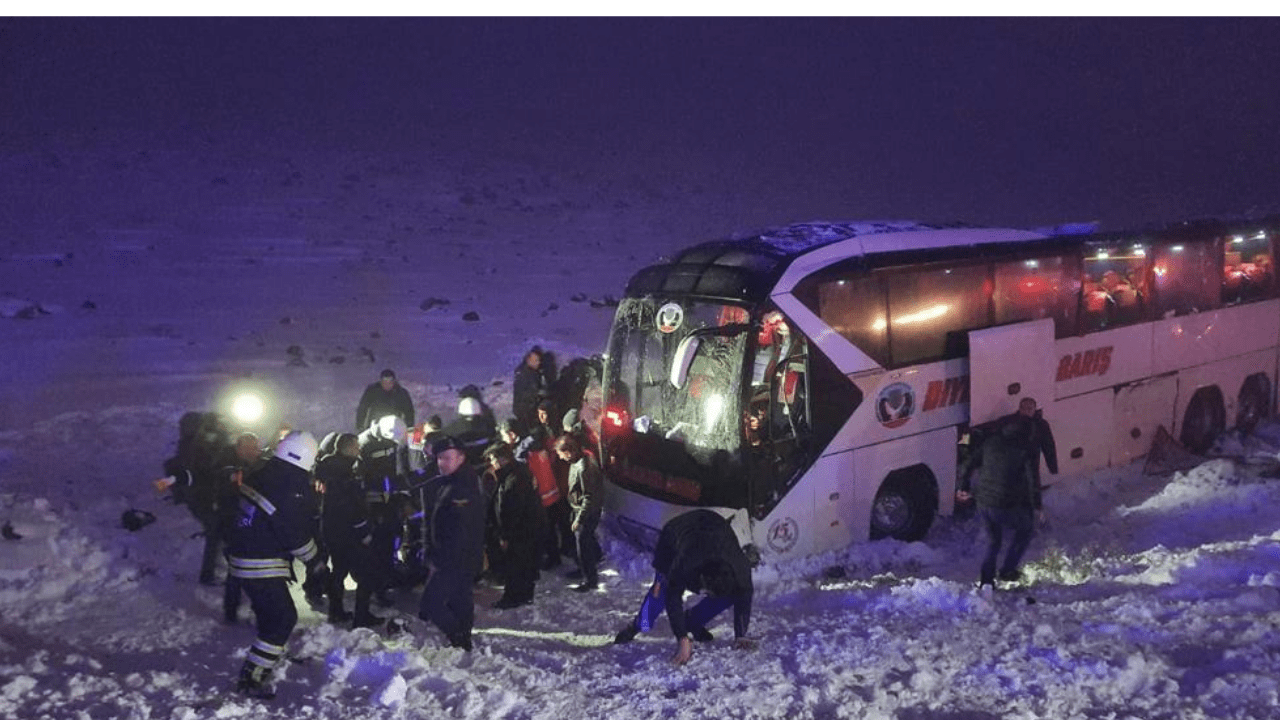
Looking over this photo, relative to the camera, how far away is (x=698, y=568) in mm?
7285

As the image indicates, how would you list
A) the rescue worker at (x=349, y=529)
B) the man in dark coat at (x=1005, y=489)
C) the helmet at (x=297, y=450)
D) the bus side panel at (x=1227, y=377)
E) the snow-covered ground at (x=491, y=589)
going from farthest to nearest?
the bus side panel at (x=1227, y=377), the man in dark coat at (x=1005, y=489), the rescue worker at (x=349, y=529), the helmet at (x=297, y=450), the snow-covered ground at (x=491, y=589)

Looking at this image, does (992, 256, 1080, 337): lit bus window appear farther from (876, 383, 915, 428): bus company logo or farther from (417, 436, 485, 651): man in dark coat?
(417, 436, 485, 651): man in dark coat

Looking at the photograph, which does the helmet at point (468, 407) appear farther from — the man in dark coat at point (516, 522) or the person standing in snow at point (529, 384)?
the man in dark coat at point (516, 522)

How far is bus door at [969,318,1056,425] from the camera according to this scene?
12.0 meters

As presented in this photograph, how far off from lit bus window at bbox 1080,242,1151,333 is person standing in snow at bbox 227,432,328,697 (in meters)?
9.78

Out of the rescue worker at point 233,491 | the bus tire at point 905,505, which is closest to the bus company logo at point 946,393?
the bus tire at point 905,505

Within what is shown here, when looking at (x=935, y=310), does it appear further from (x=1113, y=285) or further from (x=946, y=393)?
(x=1113, y=285)

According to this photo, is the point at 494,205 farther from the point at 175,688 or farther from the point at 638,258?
the point at 175,688

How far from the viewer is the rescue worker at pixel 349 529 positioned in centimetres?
870

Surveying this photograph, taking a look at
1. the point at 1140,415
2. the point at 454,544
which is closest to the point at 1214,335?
the point at 1140,415

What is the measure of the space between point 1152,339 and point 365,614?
10551 millimetres

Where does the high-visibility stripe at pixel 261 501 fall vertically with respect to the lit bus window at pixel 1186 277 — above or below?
below

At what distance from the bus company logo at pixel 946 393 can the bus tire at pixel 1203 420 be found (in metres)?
4.78

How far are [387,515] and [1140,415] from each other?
999 centimetres
